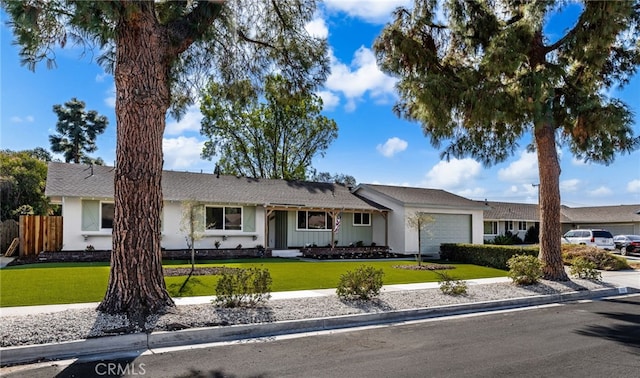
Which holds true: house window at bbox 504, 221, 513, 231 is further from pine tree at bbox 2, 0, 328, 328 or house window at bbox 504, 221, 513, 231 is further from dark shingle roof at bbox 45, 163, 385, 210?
pine tree at bbox 2, 0, 328, 328

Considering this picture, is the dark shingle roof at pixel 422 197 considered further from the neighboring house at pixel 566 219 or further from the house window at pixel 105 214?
the house window at pixel 105 214

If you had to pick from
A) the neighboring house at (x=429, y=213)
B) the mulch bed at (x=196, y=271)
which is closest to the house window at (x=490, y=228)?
the neighboring house at (x=429, y=213)

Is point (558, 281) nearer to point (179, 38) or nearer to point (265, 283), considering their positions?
point (265, 283)

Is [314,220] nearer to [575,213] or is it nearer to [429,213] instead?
[429,213]

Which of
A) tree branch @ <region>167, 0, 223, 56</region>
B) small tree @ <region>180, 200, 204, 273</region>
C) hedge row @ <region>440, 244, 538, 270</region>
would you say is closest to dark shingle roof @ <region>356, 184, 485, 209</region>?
hedge row @ <region>440, 244, 538, 270</region>

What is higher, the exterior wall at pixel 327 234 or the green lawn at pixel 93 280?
the exterior wall at pixel 327 234

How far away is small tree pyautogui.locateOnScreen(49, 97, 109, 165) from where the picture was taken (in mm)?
40438

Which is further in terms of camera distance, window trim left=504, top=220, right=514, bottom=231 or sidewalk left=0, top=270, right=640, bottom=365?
window trim left=504, top=220, right=514, bottom=231

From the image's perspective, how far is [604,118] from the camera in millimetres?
12320

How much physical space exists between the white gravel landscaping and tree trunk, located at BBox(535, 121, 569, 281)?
258 cm

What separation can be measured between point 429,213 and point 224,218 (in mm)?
11368

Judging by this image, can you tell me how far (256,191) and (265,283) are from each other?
15000 mm

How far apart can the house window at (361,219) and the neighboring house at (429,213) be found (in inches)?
30.4

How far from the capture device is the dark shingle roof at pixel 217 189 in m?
18.7
